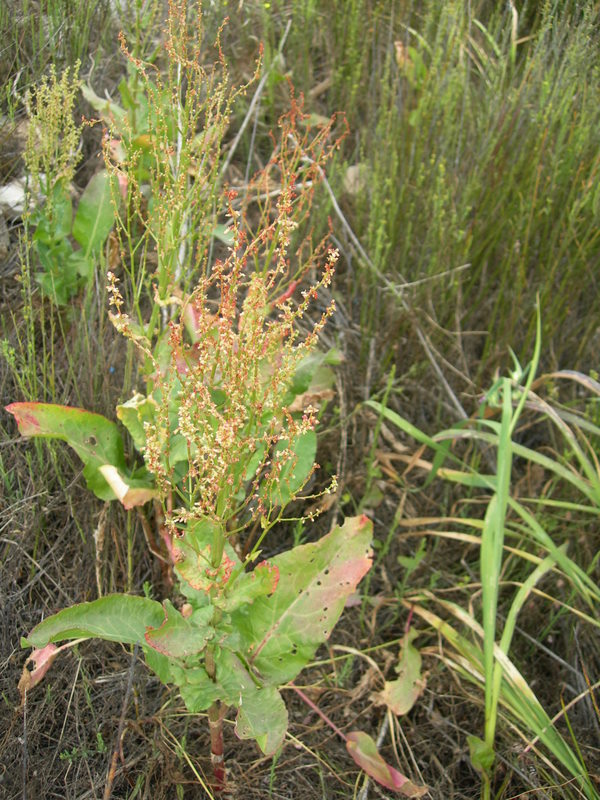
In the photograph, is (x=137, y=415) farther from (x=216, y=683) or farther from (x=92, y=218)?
(x=92, y=218)

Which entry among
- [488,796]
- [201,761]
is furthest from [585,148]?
[201,761]

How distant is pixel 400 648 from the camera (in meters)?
1.93

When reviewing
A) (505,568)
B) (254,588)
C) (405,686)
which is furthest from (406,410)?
(254,588)

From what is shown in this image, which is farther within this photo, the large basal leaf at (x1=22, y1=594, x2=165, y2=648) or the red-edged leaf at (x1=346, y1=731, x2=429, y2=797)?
the red-edged leaf at (x1=346, y1=731, x2=429, y2=797)

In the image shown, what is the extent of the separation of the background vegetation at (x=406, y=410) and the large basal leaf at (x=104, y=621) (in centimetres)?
25

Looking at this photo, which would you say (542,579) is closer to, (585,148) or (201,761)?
(201,761)

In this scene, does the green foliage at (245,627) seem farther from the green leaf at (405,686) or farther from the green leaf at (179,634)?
Result: the green leaf at (405,686)

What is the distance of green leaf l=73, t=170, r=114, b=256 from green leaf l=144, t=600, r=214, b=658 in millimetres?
1099

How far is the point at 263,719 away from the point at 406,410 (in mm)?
1195

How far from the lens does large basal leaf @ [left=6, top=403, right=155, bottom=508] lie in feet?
5.17

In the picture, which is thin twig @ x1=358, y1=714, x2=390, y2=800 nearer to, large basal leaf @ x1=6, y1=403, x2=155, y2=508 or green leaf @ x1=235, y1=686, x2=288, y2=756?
green leaf @ x1=235, y1=686, x2=288, y2=756

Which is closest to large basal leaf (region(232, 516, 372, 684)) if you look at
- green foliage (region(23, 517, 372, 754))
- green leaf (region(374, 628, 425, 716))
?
green foliage (region(23, 517, 372, 754))

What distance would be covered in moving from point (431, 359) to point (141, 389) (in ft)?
2.73

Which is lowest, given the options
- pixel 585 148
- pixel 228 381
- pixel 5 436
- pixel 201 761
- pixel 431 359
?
pixel 201 761
